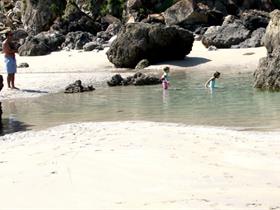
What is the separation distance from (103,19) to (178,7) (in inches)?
256

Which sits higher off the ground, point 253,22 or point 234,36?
point 253,22

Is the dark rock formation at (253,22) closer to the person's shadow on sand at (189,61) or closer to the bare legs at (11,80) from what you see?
the person's shadow on sand at (189,61)

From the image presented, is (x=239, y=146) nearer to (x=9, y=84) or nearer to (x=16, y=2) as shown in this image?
(x=9, y=84)

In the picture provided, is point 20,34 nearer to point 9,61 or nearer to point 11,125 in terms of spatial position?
point 9,61

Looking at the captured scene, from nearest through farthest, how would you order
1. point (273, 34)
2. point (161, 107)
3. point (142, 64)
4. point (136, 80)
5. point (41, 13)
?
point (161, 107) → point (273, 34) → point (136, 80) → point (142, 64) → point (41, 13)

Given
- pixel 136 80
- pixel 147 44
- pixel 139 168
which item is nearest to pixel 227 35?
pixel 147 44

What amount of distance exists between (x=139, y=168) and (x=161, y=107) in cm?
680

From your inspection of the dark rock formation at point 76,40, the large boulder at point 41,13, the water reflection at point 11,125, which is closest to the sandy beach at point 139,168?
the water reflection at point 11,125

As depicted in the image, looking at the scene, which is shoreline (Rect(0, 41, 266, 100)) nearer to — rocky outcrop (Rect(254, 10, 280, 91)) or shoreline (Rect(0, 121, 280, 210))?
rocky outcrop (Rect(254, 10, 280, 91))

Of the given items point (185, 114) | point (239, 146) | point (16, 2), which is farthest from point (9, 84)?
point (16, 2)

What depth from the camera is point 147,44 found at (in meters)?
24.0

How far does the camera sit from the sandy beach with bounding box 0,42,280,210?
19.3ft

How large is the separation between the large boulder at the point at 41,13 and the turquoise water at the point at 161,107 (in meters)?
20.5

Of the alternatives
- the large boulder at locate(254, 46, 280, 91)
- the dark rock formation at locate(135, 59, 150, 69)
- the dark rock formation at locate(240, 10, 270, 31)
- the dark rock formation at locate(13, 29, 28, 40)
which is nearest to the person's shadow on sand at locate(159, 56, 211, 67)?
the dark rock formation at locate(135, 59, 150, 69)
